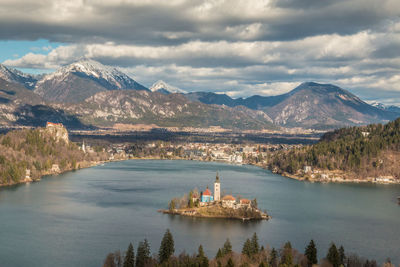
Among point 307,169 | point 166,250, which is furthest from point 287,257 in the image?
point 307,169

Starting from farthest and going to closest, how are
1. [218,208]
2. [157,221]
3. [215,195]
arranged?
1. [215,195]
2. [218,208]
3. [157,221]

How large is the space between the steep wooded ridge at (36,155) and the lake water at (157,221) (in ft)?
17.9

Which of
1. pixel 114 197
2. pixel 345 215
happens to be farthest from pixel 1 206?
pixel 345 215

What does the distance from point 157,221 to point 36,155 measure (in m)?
65.1

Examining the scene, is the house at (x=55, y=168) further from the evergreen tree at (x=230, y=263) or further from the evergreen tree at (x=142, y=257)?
the evergreen tree at (x=230, y=263)

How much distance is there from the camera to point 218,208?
2594 inches

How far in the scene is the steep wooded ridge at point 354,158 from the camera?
113919 millimetres

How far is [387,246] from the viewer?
52.2 meters

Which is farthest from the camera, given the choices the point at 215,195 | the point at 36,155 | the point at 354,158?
the point at 354,158

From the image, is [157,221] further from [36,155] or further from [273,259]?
[36,155]

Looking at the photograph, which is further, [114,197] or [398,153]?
[398,153]

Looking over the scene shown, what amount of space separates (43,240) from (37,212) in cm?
1541

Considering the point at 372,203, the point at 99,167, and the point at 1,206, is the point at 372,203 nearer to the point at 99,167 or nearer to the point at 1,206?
the point at 1,206

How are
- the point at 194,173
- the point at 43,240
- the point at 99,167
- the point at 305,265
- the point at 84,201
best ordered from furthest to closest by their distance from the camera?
the point at 99,167 < the point at 194,173 < the point at 84,201 < the point at 43,240 < the point at 305,265
